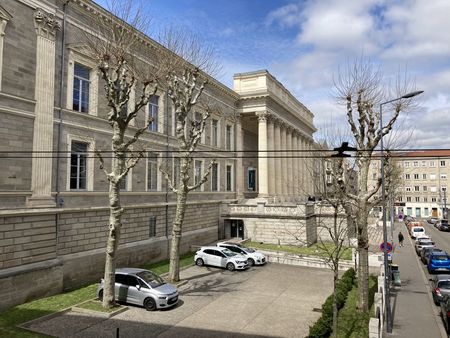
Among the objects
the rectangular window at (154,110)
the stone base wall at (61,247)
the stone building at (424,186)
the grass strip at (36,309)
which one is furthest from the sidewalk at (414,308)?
the stone building at (424,186)

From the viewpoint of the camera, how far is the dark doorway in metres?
37.6

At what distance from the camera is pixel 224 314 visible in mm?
16250

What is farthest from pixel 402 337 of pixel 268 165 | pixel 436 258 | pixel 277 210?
pixel 268 165

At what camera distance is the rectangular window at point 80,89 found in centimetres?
2136

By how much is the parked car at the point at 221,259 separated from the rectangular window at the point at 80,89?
41.2ft

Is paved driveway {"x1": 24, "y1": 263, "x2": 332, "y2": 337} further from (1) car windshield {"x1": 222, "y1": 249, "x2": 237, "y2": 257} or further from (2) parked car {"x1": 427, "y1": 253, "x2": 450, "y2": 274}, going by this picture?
(2) parked car {"x1": 427, "y1": 253, "x2": 450, "y2": 274}

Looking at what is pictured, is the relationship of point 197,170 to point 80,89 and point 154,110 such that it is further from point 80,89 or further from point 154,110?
point 80,89

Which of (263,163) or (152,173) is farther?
(263,163)

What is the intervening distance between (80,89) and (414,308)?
2210 cm

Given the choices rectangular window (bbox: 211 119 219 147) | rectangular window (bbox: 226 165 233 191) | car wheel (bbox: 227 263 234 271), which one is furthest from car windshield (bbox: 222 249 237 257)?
rectangular window (bbox: 226 165 233 191)

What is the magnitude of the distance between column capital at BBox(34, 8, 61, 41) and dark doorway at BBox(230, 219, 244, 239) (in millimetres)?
24514

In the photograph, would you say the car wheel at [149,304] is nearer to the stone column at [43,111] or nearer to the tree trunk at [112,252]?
the tree trunk at [112,252]

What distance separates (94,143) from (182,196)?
20.9 feet

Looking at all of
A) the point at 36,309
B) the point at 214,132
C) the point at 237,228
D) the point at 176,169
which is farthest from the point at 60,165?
the point at 237,228
